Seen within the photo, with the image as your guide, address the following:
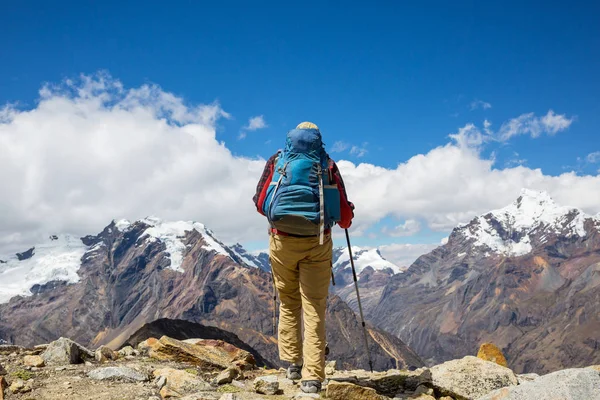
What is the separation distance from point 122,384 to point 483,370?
7.27 m

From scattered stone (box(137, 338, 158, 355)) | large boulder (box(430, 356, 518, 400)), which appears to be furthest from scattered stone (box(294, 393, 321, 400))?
scattered stone (box(137, 338, 158, 355))

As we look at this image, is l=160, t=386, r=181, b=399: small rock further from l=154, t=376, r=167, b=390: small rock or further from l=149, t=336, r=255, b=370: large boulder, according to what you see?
l=149, t=336, r=255, b=370: large boulder

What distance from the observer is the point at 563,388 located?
6559 millimetres

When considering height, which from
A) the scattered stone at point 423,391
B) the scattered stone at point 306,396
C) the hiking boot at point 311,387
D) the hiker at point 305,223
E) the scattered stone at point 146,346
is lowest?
the scattered stone at point 423,391

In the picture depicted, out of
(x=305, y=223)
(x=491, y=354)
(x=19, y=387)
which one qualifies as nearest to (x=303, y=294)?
(x=305, y=223)

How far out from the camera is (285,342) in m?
9.60

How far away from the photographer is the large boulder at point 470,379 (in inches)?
380

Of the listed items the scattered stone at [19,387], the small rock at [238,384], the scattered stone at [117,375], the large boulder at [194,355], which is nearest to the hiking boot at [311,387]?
the small rock at [238,384]

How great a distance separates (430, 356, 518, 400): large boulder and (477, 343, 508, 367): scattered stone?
440 centimetres

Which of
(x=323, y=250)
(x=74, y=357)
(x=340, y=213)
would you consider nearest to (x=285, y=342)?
(x=323, y=250)

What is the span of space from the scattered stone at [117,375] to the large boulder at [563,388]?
6.36 metres

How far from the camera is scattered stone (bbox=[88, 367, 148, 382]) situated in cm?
906

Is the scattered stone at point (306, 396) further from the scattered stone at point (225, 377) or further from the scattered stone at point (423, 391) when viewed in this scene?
the scattered stone at point (423, 391)

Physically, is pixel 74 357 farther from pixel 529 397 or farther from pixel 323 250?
pixel 529 397
